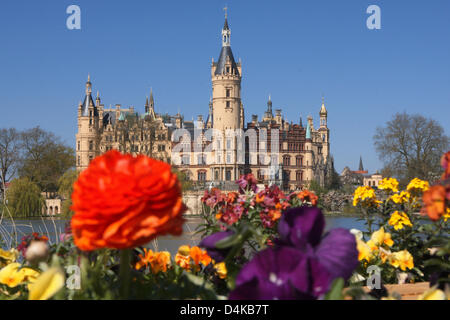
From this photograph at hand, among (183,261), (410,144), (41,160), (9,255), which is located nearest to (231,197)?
(183,261)

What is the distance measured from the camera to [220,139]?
177 feet

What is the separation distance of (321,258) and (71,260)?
73 centimetres

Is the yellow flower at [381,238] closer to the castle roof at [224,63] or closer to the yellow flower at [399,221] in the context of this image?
the yellow flower at [399,221]

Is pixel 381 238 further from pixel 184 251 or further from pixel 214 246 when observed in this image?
pixel 214 246

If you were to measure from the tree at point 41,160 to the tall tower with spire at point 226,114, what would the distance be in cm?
1524

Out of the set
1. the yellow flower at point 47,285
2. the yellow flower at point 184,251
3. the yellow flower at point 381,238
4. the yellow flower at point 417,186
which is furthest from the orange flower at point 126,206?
the yellow flower at point 417,186

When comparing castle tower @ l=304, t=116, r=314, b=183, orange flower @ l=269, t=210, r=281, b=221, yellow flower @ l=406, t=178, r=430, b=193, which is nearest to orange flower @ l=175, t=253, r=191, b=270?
orange flower @ l=269, t=210, r=281, b=221

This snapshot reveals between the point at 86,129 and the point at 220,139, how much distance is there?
49.1 feet

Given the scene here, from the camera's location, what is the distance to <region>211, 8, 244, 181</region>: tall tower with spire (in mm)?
53938

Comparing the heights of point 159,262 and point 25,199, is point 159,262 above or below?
above

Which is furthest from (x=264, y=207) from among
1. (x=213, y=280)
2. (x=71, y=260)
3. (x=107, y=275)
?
(x=71, y=260)

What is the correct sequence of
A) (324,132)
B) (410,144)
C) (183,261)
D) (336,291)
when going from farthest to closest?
(324,132) → (410,144) → (183,261) → (336,291)
